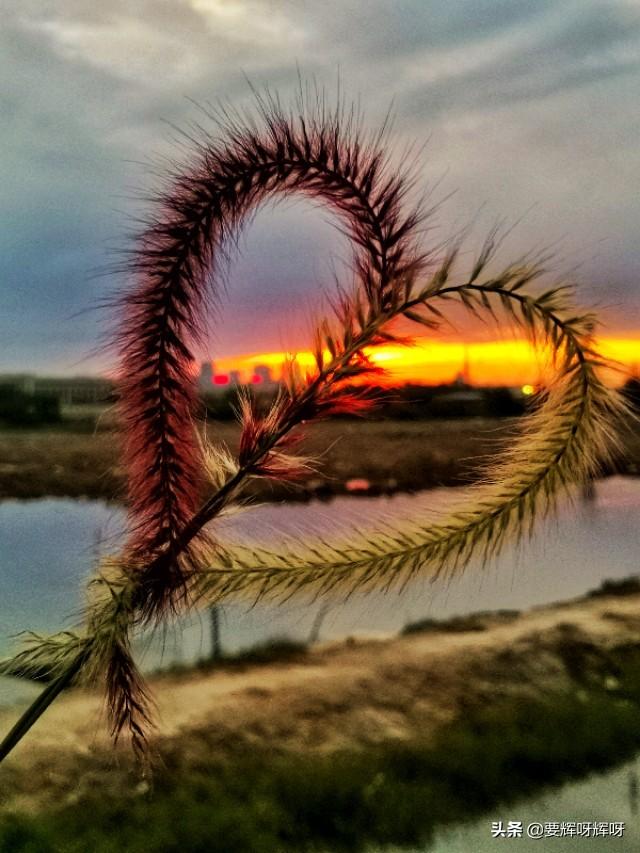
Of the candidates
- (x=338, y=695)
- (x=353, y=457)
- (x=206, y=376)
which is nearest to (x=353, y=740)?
(x=338, y=695)

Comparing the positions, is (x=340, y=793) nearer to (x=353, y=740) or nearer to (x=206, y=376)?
(x=353, y=740)

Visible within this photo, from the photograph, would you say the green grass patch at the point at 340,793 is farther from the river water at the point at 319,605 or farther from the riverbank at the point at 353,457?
the riverbank at the point at 353,457

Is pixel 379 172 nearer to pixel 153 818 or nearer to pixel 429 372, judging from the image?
pixel 429 372

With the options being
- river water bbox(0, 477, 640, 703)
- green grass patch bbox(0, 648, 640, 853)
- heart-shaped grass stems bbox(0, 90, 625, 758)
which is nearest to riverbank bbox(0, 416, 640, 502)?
river water bbox(0, 477, 640, 703)

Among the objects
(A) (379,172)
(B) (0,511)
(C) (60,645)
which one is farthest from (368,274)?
(B) (0,511)

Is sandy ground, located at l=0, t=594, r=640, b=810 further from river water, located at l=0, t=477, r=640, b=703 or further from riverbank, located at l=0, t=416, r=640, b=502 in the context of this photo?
riverbank, located at l=0, t=416, r=640, b=502

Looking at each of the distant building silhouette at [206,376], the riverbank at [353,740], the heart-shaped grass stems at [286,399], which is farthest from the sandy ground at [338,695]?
the distant building silhouette at [206,376]

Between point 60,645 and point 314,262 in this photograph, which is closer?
point 60,645
